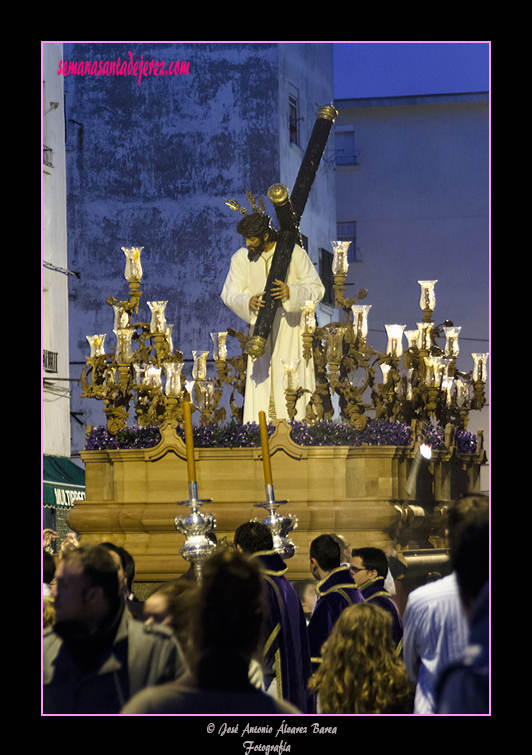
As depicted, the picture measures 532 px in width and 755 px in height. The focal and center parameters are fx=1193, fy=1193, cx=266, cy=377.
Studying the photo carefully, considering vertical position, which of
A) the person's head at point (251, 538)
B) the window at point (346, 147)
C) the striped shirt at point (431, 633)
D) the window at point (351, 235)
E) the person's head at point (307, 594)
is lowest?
the person's head at point (307, 594)

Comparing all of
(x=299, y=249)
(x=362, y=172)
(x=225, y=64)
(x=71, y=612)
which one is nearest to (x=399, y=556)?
(x=299, y=249)

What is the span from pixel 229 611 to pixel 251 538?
201cm

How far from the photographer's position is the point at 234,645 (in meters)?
3.52

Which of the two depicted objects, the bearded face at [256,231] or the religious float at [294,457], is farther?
the bearded face at [256,231]

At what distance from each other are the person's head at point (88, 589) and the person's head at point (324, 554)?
201cm

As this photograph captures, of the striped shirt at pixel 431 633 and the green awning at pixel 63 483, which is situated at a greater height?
the striped shirt at pixel 431 633

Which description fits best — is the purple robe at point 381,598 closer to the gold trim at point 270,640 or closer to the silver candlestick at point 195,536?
the gold trim at point 270,640

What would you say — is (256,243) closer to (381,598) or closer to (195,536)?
(381,598)

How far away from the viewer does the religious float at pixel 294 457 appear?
391 inches

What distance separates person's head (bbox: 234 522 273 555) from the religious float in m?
2.96

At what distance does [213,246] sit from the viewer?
2381 cm

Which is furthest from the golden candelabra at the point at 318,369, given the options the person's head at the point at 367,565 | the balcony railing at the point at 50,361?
the balcony railing at the point at 50,361

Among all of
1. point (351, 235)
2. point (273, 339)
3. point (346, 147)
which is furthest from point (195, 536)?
point (346, 147)
